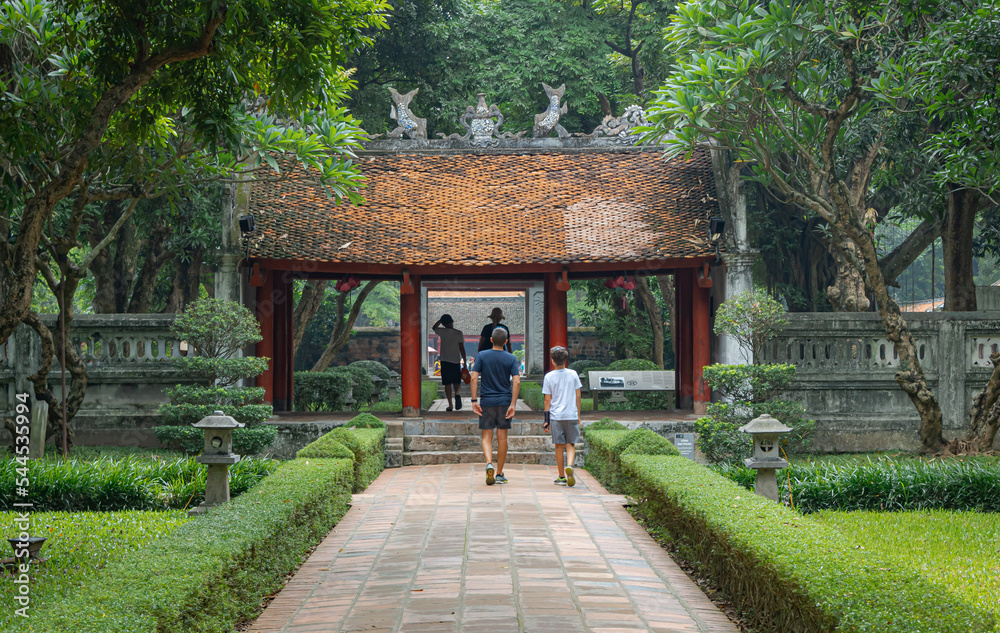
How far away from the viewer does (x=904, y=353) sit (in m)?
12.1

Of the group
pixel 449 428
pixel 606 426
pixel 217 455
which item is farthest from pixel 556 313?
pixel 217 455

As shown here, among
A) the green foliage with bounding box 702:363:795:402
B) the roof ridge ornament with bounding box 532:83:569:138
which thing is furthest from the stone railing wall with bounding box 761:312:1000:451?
the roof ridge ornament with bounding box 532:83:569:138

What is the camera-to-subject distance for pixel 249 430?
12.0 m

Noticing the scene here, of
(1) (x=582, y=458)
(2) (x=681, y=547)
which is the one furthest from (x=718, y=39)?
(2) (x=681, y=547)

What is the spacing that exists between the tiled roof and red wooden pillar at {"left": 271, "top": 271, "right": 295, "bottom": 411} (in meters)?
1.71

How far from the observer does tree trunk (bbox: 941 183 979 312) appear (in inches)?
569

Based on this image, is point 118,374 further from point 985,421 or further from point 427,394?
point 985,421

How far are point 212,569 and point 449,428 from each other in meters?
8.70

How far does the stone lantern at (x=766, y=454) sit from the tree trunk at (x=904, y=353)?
526 centimetres

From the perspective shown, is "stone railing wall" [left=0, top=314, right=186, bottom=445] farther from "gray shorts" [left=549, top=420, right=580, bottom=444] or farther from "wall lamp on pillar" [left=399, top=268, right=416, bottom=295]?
"gray shorts" [left=549, top=420, right=580, bottom=444]

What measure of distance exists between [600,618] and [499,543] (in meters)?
2.05

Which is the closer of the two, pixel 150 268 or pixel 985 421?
pixel 985 421

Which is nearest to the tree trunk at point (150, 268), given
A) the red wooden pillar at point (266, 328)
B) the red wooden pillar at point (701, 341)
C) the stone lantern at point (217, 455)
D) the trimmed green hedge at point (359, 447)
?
the red wooden pillar at point (266, 328)

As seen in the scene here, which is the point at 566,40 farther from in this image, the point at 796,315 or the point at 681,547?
the point at 681,547
